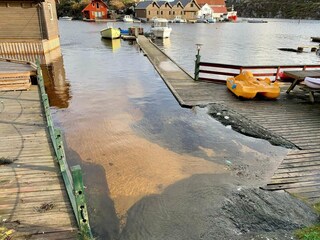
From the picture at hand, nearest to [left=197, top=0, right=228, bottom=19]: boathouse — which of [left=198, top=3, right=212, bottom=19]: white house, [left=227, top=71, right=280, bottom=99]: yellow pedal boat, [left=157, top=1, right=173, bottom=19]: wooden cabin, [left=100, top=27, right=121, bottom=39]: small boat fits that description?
[left=198, top=3, right=212, bottom=19]: white house

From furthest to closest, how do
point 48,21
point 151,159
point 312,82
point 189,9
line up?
1. point 189,9
2. point 48,21
3. point 312,82
4. point 151,159

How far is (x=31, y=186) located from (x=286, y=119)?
332 inches

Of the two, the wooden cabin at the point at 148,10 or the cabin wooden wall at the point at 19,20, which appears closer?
the cabin wooden wall at the point at 19,20

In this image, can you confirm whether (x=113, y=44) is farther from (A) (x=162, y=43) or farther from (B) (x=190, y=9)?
(B) (x=190, y=9)

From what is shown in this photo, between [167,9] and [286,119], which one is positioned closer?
[286,119]

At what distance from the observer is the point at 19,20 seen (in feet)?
71.5

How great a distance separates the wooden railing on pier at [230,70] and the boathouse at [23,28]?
15.1 m

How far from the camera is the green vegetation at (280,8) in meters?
135

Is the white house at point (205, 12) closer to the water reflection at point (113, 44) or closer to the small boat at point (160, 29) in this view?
the small boat at point (160, 29)

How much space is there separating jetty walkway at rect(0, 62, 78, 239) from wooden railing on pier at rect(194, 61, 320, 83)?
8909 millimetres

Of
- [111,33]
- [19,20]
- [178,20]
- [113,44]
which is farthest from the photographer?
[178,20]

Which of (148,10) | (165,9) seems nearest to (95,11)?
(148,10)

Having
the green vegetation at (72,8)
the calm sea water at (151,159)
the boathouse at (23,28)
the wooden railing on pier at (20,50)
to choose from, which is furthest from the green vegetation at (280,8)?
the calm sea water at (151,159)

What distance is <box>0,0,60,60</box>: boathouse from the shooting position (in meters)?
21.3
